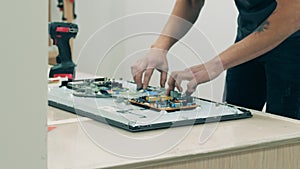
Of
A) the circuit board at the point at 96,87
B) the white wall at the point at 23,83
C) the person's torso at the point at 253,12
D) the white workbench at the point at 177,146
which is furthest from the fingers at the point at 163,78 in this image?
the white wall at the point at 23,83

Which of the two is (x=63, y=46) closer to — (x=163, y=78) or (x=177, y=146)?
(x=163, y=78)

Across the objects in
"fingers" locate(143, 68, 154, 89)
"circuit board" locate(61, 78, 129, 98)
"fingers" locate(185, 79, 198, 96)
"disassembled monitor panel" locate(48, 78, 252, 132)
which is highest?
"fingers" locate(143, 68, 154, 89)

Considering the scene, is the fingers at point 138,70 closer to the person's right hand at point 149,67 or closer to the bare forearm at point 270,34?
the person's right hand at point 149,67

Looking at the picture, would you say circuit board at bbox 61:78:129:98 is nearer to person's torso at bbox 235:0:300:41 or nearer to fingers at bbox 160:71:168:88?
fingers at bbox 160:71:168:88

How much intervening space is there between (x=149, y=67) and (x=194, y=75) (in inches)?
5.2

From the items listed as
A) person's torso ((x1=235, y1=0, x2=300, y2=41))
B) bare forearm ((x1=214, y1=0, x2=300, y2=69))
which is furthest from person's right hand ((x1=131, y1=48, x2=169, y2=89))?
person's torso ((x1=235, y1=0, x2=300, y2=41))

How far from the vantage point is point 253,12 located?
146 cm

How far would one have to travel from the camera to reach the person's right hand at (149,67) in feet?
4.01

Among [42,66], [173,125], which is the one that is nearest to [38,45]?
[42,66]

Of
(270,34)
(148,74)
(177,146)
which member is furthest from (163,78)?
(177,146)

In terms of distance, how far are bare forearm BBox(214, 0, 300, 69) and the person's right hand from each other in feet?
0.48

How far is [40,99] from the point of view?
1.92ft

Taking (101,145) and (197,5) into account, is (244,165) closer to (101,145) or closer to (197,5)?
(101,145)

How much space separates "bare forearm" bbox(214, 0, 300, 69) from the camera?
117 centimetres
